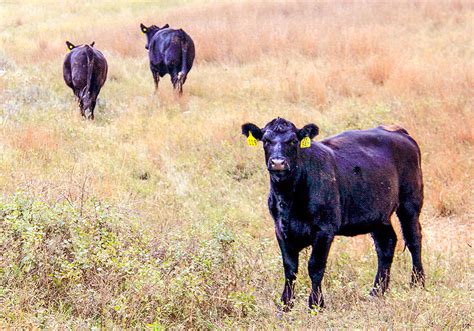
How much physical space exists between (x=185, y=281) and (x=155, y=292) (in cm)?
25

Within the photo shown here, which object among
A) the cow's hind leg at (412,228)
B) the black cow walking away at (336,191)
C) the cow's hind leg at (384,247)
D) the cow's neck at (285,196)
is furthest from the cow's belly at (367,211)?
the cow's neck at (285,196)

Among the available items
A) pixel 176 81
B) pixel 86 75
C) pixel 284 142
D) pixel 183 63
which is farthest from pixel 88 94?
pixel 284 142

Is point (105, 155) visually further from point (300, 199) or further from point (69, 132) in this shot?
point (300, 199)

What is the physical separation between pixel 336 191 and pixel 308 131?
21.8 inches

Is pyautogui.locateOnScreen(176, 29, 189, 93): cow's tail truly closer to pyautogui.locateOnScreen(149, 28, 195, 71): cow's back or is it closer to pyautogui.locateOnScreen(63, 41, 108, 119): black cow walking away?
pyautogui.locateOnScreen(149, 28, 195, 71): cow's back

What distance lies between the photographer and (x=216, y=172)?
29.5 feet

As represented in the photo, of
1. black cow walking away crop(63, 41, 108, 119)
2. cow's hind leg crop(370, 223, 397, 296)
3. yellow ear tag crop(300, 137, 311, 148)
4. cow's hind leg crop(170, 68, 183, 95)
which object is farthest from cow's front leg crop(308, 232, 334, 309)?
cow's hind leg crop(170, 68, 183, 95)

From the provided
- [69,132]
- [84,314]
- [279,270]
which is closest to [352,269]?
[279,270]

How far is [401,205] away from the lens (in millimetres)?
5887

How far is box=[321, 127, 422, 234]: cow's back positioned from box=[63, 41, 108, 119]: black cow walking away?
24.3 feet

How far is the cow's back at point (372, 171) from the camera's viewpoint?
5.41 m

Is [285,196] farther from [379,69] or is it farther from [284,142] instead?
[379,69]

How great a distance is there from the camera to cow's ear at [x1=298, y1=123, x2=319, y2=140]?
5062mm

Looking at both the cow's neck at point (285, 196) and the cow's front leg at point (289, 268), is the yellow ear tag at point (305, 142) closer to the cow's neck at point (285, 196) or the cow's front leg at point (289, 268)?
the cow's neck at point (285, 196)
